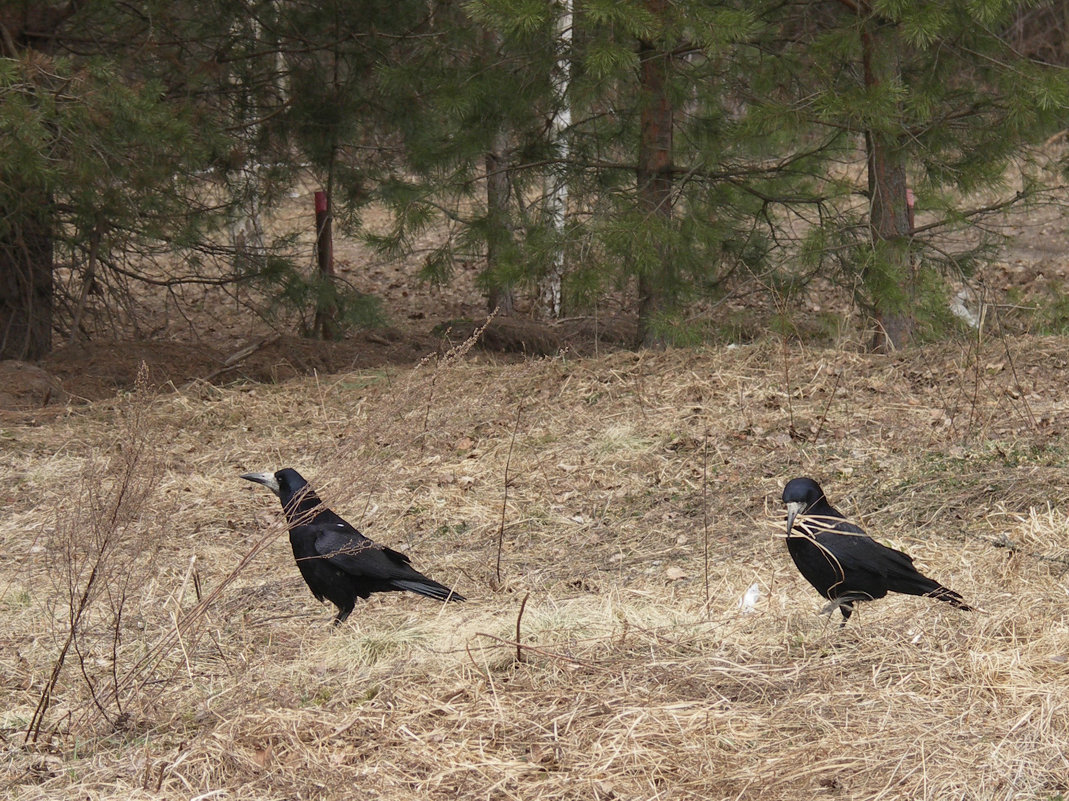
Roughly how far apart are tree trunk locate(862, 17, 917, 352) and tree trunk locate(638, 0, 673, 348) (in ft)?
5.12

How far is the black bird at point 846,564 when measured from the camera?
4.18 metres

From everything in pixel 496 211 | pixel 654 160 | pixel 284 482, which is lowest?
pixel 284 482

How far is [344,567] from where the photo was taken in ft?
15.0

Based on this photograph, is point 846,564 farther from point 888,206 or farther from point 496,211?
point 496,211

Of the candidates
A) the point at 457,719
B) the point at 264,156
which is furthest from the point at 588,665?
the point at 264,156

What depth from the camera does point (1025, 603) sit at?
4262 mm

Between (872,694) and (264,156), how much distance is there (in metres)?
8.75

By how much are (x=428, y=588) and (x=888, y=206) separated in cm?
599

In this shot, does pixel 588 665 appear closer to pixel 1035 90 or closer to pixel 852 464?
pixel 852 464

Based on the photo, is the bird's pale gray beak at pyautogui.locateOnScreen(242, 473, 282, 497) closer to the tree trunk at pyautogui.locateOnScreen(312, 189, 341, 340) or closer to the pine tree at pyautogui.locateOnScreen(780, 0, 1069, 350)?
the pine tree at pyautogui.locateOnScreen(780, 0, 1069, 350)

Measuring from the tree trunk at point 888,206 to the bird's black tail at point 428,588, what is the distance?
447cm

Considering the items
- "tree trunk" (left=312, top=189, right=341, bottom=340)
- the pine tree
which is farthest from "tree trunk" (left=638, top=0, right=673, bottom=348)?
"tree trunk" (left=312, top=189, right=341, bottom=340)

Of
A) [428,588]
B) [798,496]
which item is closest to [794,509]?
[798,496]

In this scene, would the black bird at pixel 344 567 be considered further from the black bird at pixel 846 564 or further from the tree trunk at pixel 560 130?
the tree trunk at pixel 560 130
